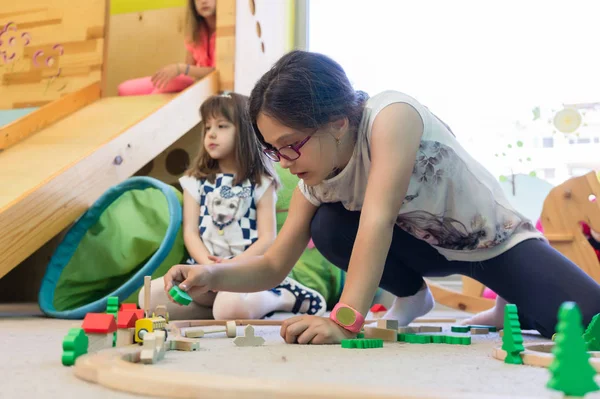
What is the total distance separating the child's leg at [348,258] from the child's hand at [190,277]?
0.25 metres

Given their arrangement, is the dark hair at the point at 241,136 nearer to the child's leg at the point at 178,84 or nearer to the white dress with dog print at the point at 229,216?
the white dress with dog print at the point at 229,216

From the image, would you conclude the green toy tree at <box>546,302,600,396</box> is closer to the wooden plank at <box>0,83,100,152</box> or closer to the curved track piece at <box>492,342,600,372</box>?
the curved track piece at <box>492,342,600,372</box>

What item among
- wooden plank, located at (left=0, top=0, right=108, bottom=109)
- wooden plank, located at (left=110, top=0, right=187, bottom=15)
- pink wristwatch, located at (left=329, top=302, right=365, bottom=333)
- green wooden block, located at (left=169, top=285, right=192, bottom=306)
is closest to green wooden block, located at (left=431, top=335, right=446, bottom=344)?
pink wristwatch, located at (left=329, top=302, right=365, bottom=333)

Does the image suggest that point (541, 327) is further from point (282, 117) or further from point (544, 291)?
point (282, 117)

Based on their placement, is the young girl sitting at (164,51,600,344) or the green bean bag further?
the green bean bag

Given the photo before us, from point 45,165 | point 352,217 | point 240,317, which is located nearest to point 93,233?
point 45,165

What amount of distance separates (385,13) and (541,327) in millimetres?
1448

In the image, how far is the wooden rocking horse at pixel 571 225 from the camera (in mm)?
1837

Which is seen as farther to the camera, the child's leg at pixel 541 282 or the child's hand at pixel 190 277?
the child's leg at pixel 541 282

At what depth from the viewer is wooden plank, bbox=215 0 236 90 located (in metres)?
2.02

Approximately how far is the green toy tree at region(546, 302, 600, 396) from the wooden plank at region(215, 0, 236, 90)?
170 centimetres

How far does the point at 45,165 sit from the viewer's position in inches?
63.3

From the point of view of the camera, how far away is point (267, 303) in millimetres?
1471

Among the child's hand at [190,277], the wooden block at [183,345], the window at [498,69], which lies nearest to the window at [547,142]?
the window at [498,69]
